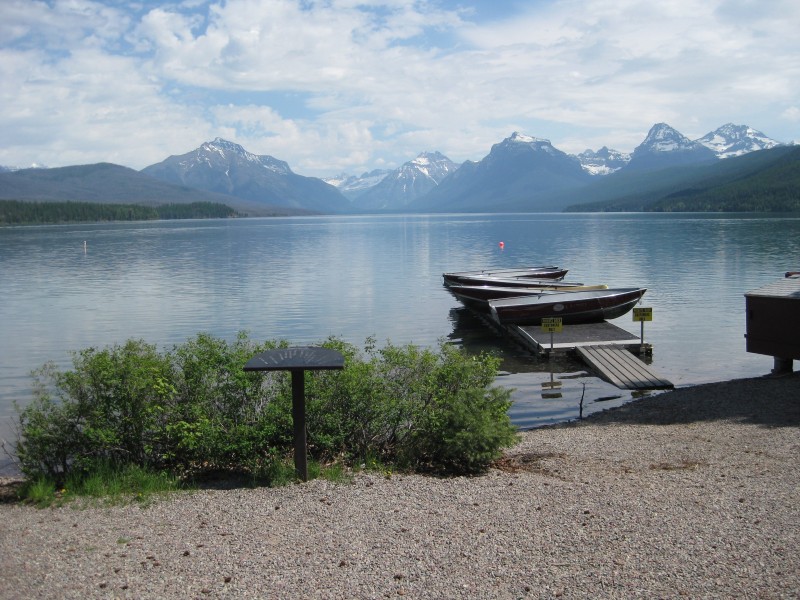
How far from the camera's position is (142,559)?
23.2ft

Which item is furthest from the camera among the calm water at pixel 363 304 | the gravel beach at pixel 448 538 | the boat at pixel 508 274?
the boat at pixel 508 274

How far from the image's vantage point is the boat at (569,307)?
96.1 feet

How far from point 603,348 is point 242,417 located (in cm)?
1683

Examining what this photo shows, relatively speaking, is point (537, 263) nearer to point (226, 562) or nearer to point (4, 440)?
point (4, 440)

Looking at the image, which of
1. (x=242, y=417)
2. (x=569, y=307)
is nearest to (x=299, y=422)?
(x=242, y=417)

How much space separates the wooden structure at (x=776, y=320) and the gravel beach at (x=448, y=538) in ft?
29.7

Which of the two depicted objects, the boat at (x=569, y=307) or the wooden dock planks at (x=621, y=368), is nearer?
the wooden dock planks at (x=621, y=368)

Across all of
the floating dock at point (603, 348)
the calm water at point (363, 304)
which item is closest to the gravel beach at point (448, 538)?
the calm water at point (363, 304)

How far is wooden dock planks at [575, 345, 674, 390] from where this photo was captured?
19922 mm

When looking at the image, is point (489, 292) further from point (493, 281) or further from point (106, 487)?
point (106, 487)

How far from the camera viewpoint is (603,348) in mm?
24547

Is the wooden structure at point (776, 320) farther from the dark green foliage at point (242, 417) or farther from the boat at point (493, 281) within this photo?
the boat at point (493, 281)

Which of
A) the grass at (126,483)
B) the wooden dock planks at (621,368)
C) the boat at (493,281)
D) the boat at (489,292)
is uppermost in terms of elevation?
the boat at (493,281)

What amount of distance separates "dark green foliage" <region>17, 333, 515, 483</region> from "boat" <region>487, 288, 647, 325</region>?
717 inches
